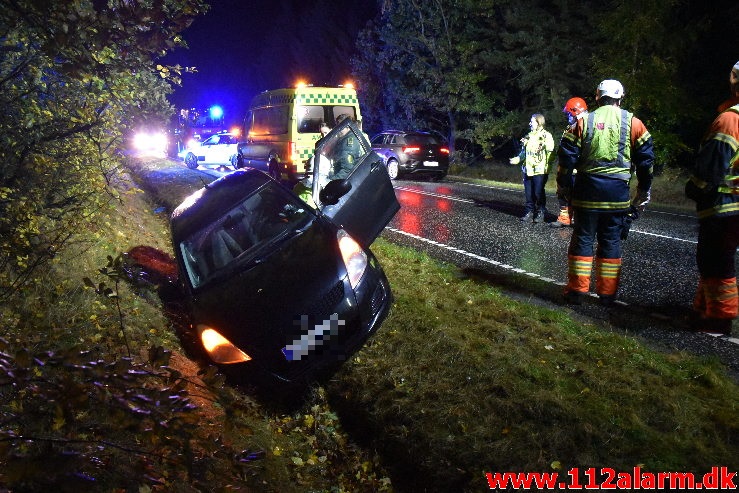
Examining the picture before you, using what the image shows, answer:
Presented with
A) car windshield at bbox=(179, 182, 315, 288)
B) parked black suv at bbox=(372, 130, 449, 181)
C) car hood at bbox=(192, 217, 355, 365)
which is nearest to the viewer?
car hood at bbox=(192, 217, 355, 365)

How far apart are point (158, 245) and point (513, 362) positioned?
6579 millimetres

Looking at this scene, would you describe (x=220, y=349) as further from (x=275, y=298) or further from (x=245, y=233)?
(x=245, y=233)

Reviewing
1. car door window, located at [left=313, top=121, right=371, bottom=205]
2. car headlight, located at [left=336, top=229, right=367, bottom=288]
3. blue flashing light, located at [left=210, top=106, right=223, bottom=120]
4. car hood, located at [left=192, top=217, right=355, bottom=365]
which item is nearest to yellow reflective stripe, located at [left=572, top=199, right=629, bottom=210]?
car headlight, located at [left=336, top=229, right=367, bottom=288]

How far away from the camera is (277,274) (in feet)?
13.7

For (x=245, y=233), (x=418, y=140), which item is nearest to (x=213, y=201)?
(x=245, y=233)

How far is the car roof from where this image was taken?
4.97 m

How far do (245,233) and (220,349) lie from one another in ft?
4.25

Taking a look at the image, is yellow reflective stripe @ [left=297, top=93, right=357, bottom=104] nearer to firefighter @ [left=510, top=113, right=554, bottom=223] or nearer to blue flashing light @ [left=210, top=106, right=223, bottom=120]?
firefighter @ [left=510, top=113, right=554, bottom=223]

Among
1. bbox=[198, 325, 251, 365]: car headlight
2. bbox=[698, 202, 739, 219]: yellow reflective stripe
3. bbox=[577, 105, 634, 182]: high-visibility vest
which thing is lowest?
bbox=[198, 325, 251, 365]: car headlight

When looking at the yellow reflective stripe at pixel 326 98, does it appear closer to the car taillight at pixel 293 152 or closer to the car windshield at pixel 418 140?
the car taillight at pixel 293 152

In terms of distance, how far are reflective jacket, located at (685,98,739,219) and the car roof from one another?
12.7ft

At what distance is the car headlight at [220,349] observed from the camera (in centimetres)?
384

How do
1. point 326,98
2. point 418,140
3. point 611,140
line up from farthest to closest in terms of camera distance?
point 418,140 → point 326,98 → point 611,140

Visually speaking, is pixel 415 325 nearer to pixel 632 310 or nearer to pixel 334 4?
pixel 632 310
